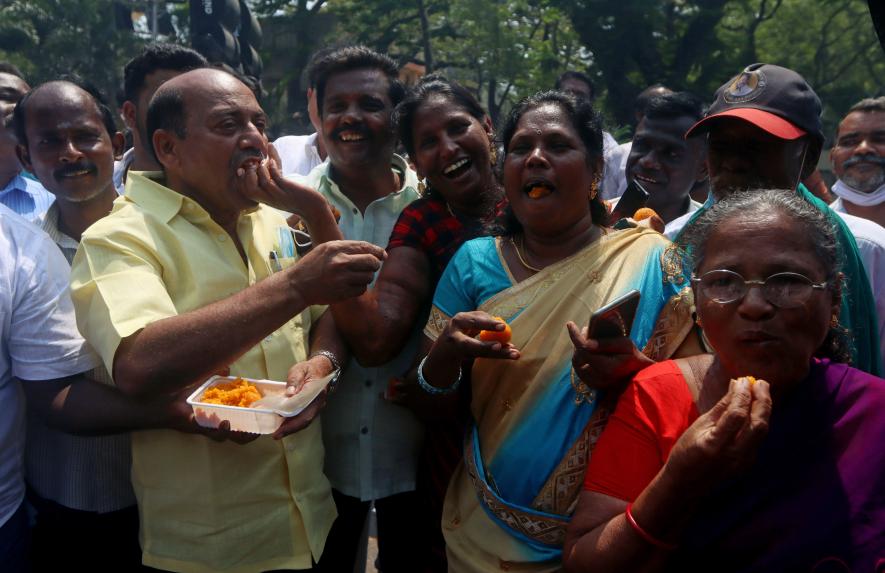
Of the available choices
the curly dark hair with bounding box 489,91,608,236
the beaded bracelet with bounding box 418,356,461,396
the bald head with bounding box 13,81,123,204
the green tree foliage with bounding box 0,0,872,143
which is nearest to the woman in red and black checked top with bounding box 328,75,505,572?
the beaded bracelet with bounding box 418,356,461,396

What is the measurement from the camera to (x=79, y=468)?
249 cm

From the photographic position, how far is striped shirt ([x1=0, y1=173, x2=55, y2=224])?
400 centimetres

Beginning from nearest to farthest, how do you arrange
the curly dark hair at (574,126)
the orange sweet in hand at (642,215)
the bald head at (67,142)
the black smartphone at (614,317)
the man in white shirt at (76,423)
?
the black smartphone at (614,317) < the man in white shirt at (76,423) < the curly dark hair at (574,126) < the orange sweet in hand at (642,215) < the bald head at (67,142)

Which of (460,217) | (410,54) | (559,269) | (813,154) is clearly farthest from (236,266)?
(410,54)

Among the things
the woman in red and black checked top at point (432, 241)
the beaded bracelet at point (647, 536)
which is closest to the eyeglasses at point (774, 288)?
the beaded bracelet at point (647, 536)

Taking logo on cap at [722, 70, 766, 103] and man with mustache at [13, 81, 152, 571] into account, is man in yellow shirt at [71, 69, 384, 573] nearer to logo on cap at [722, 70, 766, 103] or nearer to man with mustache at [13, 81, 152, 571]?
man with mustache at [13, 81, 152, 571]

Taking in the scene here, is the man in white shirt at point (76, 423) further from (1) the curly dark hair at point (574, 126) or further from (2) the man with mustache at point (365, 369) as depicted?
(1) the curly dark hair at point (574, 126)

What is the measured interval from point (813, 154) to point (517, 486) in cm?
135

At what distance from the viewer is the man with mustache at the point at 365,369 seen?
2764mm

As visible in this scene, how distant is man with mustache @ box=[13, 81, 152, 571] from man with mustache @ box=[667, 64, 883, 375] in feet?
6.04

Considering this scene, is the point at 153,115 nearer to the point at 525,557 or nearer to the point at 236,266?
the point at 236,266

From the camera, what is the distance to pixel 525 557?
210 centimetres

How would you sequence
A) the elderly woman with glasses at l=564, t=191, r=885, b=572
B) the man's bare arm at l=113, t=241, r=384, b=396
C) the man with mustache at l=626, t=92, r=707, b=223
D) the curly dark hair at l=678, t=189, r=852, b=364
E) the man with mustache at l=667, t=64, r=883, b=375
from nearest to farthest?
1. the elderly woman with glasses at l=564, t=191, r=885, b=572
2. the curly dark hair at l=678, t=189, r=852, b=364
3. the man's bare arm at l=113, t=241, r=384, b=396
4. the man with mustache at l=667, t=64, r=883, b=375
5. the man with mustache at l=626, t=92, r=707, b=223

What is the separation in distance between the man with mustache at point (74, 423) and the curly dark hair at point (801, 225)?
61.8 inches
